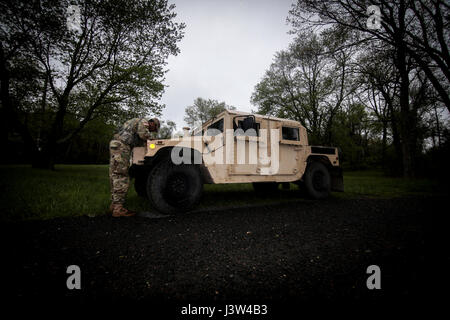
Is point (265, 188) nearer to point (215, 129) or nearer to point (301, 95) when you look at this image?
point (215, 129)

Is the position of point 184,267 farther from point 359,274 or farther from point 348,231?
point 348,231

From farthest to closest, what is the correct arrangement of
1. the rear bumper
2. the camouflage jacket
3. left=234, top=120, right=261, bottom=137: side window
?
the rear bumper
left=234, top=120, right=261, bottom=137: side window
the camouflage jacket

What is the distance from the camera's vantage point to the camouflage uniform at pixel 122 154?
10.3 feet

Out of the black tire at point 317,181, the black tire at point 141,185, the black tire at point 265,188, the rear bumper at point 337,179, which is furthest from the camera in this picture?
the black tire at point 265,188

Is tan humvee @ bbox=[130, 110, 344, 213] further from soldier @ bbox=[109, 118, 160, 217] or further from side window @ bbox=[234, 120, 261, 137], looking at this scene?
soldier @ bbox=[109, 118, 160, 217]

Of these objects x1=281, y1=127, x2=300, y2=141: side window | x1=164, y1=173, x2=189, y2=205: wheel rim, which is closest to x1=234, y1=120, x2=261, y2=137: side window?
x1=281, y1=127, x2=300, y2=141: side window

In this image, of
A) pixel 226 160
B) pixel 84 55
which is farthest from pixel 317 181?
pixel 84 55

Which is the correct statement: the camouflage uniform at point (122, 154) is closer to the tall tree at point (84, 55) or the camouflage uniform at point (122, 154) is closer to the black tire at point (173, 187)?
the black tire at point (173, 187)

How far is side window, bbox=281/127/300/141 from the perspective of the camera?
4348 mm

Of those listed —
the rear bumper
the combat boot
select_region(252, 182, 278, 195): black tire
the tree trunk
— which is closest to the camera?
the combat boot

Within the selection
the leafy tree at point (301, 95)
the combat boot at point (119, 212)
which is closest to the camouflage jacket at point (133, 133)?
the combat boot at point (119, 212)

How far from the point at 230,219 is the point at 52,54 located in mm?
11756

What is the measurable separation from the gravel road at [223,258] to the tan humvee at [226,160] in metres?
0.60

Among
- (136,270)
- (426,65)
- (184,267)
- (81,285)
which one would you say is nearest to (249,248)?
(184,267)
